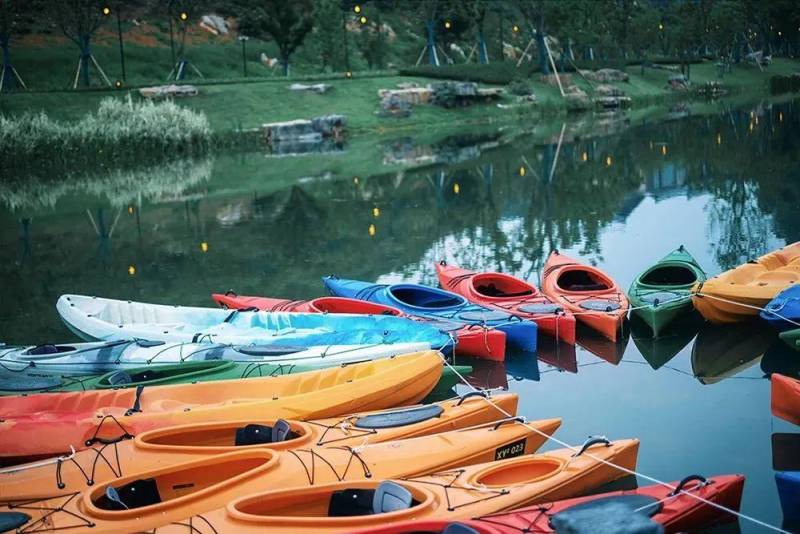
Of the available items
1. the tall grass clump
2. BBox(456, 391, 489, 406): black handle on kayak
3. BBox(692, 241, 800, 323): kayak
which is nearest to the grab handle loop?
BBox(456, 391, 489, 406): black handle on kayak

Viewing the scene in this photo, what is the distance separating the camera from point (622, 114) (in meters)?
50.0

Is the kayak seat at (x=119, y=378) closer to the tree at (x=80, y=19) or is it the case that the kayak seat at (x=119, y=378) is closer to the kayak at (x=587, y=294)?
the kayak at (x=587, y=294)

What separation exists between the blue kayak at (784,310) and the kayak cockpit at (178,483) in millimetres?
7074

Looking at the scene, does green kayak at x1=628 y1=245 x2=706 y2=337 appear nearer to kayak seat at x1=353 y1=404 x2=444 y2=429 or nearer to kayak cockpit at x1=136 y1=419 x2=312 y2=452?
kayak seat at x1=353 y1=404 x2=444 y2=429

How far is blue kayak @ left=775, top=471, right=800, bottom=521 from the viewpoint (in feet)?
21.7

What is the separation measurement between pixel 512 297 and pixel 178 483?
6.46m

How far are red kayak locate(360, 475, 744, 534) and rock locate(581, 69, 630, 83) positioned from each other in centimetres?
5242

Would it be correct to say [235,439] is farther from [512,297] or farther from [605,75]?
[605,75]

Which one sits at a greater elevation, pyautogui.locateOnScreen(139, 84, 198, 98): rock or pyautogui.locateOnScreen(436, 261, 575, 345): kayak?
pyautogui.locateOnScreen(139, 84, 198, 98): rock

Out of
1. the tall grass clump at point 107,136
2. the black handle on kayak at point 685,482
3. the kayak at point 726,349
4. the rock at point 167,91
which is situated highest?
the rock at point 167,91

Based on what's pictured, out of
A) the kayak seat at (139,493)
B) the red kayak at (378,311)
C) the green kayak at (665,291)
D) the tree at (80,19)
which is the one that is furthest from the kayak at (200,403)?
the tree at (80,19)

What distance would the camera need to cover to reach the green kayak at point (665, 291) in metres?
12.2

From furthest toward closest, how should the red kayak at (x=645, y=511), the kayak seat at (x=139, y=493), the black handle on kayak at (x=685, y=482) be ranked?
1. the kayak seat at (x=139, y=493)
2. the black handle on kayak at (x=685, y=482)
3. the red kayak at (x=645, y=511)

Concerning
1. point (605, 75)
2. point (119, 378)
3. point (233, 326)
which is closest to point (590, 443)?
point (119, 378)
